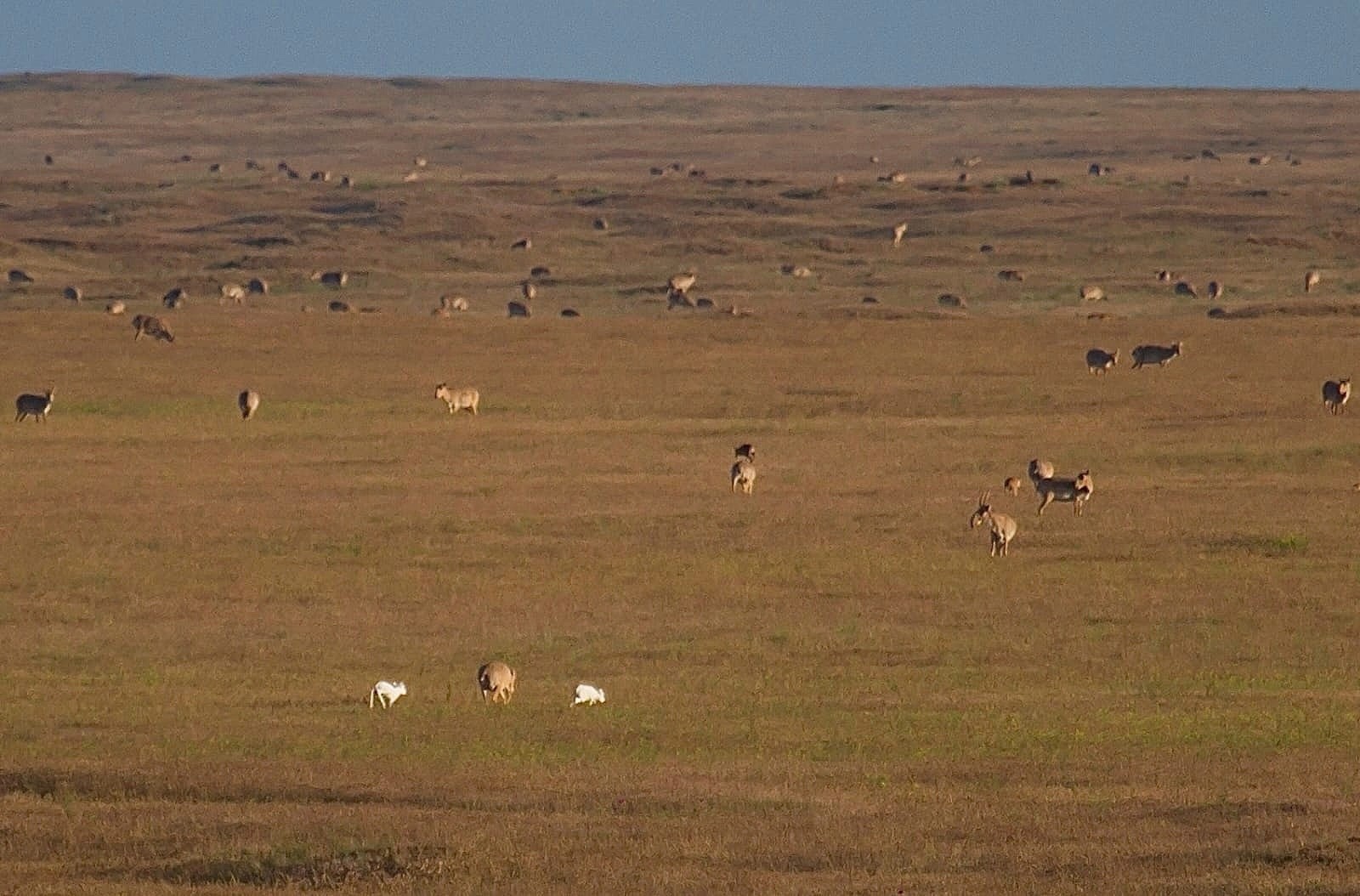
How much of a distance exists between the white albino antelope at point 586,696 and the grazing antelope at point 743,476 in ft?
37.7

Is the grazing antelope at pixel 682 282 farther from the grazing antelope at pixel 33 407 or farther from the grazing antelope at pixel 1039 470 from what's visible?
the grazing antelope at pixel 1039 470

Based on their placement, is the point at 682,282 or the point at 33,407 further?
the point at 682,282

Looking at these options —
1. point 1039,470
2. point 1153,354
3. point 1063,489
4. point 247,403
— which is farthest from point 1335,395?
point 247,403

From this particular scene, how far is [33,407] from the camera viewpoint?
3625 centimetres

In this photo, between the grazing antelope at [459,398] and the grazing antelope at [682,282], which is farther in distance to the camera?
the grazing antelope at [682,282]

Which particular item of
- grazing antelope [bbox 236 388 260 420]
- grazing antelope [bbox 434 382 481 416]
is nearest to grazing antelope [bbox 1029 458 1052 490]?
grazing antelope [bbox 434 382 481 416]

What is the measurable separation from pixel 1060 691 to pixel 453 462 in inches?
616

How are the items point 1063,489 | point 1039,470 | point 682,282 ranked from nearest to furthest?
point 1063,489
point 1039,470
point 682,282

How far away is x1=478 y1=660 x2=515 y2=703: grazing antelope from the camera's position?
16.7 m

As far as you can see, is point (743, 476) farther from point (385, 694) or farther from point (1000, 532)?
point (385, 694)

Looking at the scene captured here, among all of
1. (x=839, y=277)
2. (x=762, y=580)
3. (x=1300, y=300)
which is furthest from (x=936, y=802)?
(x=839, y=277)

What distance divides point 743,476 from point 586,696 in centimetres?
1185

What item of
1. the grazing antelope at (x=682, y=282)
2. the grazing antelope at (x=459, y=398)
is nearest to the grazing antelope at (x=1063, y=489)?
the grazing antelope at (x=459, y=398)

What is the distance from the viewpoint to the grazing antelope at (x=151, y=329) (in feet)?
146
